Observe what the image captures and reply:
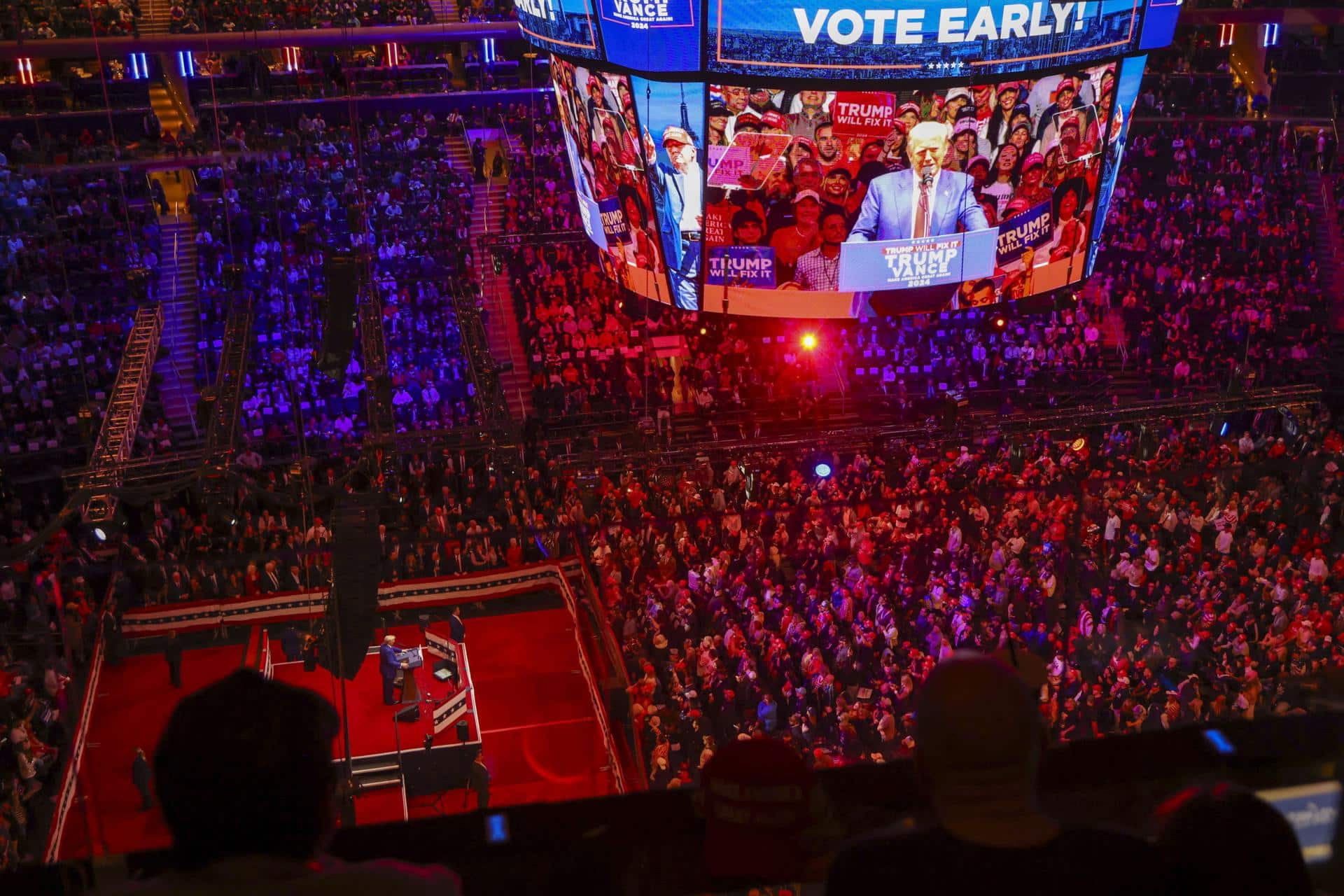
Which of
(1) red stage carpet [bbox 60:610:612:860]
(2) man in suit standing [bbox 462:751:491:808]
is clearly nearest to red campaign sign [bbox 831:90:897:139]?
(1) red stage carpet [bbox 60:610:612:860]

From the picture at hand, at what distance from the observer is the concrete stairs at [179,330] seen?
23047mm

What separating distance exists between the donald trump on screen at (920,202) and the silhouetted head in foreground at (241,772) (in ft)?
59.5

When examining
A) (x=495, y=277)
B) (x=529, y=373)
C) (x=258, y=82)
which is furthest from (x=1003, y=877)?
(x=258, y=82)

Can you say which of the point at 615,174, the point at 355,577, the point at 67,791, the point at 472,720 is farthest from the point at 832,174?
the point at 67,791

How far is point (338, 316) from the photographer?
506 inches

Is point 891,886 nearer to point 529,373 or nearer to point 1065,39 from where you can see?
point 1065,39

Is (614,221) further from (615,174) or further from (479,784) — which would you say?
(479,784)

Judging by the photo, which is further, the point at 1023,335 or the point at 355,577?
the point at 1023,335

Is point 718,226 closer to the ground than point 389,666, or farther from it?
farther from it

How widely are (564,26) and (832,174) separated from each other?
478 centimetres

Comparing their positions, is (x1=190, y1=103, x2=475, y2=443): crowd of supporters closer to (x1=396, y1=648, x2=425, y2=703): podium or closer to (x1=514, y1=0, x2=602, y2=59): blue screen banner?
(x1=514, y1=0, x2=602, y2=59): blue screen banner

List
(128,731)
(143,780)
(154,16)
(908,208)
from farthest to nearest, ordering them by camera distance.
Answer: (154,16) < (908,208) < (128,731) < (143,780)

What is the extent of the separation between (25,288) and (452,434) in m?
9.60

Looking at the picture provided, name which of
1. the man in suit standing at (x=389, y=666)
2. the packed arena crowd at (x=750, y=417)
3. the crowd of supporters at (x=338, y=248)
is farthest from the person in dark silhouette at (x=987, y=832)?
the crowd of supporters at (x=338, y=248)
